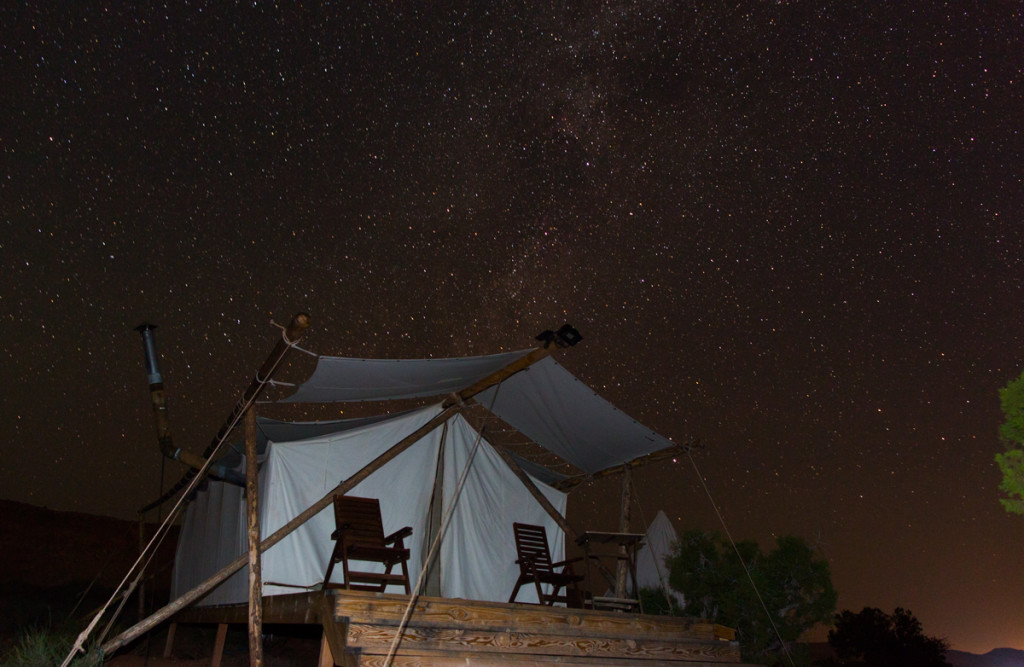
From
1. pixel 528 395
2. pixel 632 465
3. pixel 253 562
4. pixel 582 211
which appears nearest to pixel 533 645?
pixel 253 562

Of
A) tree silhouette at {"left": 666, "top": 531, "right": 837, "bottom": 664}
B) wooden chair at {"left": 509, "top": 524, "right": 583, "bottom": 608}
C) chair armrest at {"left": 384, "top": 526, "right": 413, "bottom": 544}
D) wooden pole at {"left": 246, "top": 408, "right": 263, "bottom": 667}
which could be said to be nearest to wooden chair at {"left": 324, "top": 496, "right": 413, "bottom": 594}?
chair armrest at {"left": 384, "top": 526, "right": 413, "bottom": 544}

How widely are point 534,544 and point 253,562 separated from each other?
2.41 m

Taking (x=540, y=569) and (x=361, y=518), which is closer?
(x=361, y=518)

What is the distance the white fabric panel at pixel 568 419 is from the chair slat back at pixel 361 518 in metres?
1.25

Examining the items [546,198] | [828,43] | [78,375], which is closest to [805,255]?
[828,43]

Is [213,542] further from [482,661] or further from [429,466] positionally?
[482,661]

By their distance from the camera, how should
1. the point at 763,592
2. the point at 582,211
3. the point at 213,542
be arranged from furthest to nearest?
the point at 582,211 < the point at 763,592 < the point at 213,542

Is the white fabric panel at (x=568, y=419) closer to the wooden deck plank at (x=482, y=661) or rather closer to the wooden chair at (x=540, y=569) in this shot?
the wooden chair at (x=540, y=569)

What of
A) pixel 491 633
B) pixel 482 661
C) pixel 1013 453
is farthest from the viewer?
pixel 1013 453

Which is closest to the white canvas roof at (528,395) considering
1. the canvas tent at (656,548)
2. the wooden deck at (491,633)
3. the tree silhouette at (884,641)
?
the wooden deck at (491,633)

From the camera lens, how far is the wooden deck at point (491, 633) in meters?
Answer: 3.46

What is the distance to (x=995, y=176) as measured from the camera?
25.8 ft

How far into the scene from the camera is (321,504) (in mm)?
4797

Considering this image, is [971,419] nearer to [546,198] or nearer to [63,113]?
[546,198]
